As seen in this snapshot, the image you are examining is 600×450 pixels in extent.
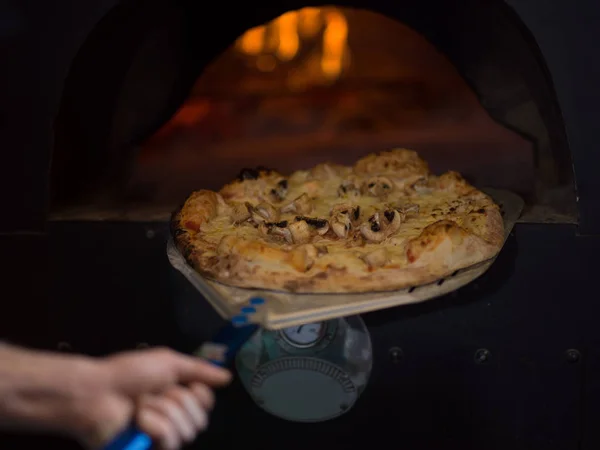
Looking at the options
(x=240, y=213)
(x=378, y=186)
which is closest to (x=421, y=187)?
(x=378, y=186)

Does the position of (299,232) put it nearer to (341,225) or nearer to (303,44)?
(341,225)

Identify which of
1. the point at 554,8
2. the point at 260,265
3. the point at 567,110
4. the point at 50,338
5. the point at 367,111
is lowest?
the point at 50,338

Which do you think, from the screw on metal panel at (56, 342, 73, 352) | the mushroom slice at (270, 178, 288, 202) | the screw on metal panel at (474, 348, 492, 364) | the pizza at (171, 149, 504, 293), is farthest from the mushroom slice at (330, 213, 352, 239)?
the screw on metal panel at (56, 342, 73, 352)

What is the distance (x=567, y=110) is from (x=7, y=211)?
1.08 meters

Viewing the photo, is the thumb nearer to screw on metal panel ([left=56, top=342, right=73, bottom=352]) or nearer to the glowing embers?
screw on metal panel ([left=56, top=342, right=73, bottom=352])

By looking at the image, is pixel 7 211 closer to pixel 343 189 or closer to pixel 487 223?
pixel 343 189

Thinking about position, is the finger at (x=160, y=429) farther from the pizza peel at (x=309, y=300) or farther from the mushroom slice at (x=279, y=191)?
the mushroom slice at (x=279, y=191)

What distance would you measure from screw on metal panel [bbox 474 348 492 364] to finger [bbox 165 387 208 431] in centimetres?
78

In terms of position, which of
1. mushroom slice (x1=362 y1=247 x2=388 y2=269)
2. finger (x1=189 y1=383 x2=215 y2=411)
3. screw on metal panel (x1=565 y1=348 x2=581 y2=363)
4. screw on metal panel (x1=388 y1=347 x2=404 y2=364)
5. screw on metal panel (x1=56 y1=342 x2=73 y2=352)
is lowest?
screw on metal panel (x1=56 y1=342 x2=73 y2=352)

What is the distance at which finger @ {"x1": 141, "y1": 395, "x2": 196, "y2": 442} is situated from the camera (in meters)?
0.72

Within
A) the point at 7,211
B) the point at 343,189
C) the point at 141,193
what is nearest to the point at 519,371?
the point at 343,189

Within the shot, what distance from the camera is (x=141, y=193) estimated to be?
1719 mm

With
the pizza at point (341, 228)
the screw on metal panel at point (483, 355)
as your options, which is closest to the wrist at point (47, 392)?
the pizza at point (341, 228)

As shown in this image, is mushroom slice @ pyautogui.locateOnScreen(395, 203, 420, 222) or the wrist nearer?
the wrist
